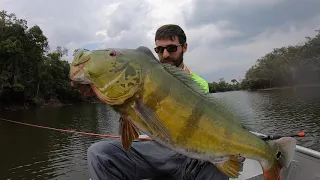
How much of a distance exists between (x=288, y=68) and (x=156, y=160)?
90816mm

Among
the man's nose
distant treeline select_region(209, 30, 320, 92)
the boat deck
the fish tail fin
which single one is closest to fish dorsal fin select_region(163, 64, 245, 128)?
the fish tail fin

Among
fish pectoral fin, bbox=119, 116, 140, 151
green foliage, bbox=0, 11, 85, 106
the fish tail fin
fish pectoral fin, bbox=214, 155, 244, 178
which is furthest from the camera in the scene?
green foliage, bbox=0, 11, 85, 106

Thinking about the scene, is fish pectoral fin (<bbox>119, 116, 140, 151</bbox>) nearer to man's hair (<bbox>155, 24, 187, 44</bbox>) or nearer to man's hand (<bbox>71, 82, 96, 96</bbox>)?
man's hand (<bbox>71, 82, 96, 96</bbox>)

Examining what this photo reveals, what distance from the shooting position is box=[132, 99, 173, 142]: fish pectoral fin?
2.20 metres

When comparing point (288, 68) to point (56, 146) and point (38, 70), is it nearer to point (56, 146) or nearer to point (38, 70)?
point (38, 70)

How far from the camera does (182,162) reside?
3.68 m

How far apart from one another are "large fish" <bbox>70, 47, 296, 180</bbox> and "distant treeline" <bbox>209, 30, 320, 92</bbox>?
3107 inches

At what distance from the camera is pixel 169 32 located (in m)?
3.82

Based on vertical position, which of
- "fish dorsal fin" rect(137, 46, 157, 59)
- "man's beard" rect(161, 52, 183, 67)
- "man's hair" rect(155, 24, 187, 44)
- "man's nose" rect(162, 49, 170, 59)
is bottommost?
"fish dorsal fin" rect(137, 46, 157, 59)

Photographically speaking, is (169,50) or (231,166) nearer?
(231,166)

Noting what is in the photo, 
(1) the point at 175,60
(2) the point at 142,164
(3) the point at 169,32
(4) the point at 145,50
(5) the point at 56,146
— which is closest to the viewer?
(4) the point at 145,50

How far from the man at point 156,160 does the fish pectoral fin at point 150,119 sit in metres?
1.18

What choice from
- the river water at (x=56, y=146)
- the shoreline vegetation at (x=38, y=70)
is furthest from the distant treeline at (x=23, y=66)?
the river water at (x=56, y=146)

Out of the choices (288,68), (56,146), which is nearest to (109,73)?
(56,146)
